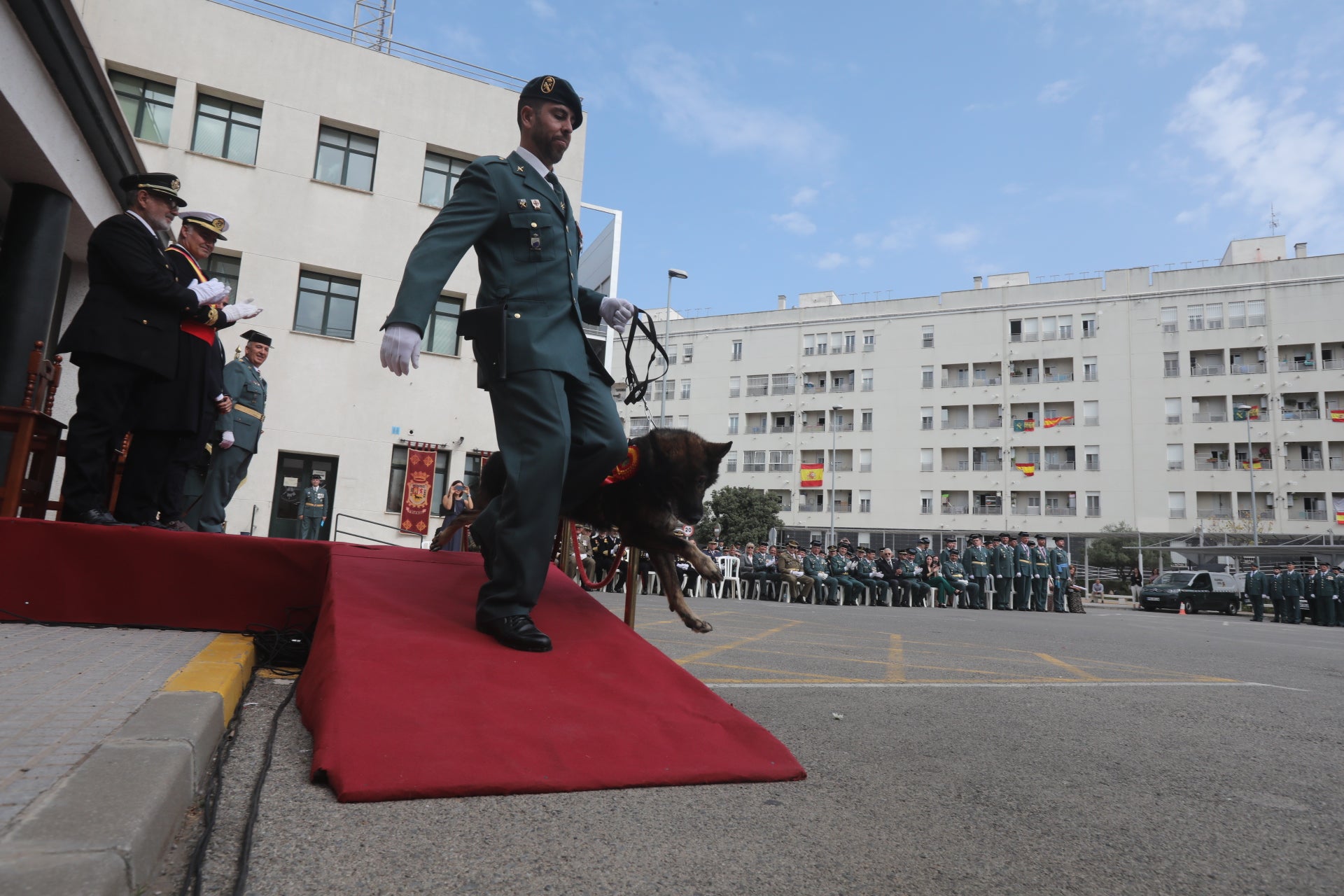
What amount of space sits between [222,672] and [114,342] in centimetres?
268

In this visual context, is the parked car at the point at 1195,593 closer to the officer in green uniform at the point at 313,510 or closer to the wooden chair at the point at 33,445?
the officer in green uniform at the point at 313,510

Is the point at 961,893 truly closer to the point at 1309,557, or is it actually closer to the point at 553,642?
the point at 553,642

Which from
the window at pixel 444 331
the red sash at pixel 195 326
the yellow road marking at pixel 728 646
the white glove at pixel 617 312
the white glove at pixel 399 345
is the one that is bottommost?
the yellow road marking at pixel 728 646

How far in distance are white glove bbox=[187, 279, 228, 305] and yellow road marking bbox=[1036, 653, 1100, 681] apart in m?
6.02

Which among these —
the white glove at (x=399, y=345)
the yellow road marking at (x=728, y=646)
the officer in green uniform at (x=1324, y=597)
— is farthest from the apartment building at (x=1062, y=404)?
the white glove at (x=399, y=345)

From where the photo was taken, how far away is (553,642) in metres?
2.97

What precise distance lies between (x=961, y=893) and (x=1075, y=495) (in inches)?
2304

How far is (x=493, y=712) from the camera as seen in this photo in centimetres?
232

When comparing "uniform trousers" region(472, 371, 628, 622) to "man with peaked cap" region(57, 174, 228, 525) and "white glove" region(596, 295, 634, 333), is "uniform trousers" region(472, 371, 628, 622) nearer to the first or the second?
"white glove" region(596, 295, 634, 333)

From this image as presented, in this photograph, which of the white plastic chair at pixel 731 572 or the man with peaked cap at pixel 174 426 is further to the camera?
the white plastic chair at pixel 731 572

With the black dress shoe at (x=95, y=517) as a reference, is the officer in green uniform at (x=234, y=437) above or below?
above

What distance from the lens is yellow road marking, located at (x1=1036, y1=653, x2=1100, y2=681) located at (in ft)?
18.1

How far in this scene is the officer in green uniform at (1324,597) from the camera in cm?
2520

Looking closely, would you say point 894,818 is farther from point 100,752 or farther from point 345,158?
point 345,158
